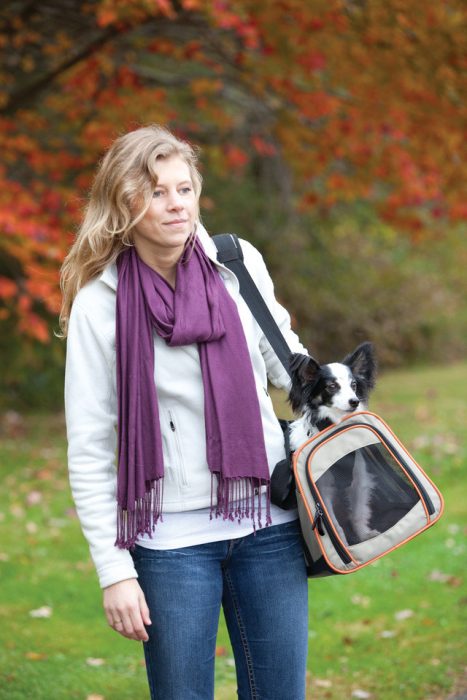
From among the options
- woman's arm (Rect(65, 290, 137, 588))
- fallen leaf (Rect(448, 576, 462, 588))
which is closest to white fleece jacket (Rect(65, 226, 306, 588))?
woman's arm (Rect(65, 290, 137, 588))

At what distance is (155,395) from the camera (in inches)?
89.8

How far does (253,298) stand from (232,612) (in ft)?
2.66

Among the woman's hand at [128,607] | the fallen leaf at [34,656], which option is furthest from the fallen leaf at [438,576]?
the woman's hand at [128,607]

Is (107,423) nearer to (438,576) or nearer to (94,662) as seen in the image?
(94,662)

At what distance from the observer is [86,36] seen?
1034 cm

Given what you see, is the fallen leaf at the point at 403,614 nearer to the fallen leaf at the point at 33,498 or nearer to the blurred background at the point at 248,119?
the blurred background at the point at 248,119

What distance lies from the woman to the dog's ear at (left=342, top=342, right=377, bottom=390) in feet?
1.01

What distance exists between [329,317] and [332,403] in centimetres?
1427

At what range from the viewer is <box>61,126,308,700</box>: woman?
2.28 m

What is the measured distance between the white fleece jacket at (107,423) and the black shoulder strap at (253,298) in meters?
0.23

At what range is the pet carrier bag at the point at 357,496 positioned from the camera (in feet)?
7.74

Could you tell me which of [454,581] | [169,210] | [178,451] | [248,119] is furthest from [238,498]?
[248,119]

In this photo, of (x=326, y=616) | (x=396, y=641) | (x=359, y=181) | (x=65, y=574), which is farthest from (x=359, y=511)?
(x=359, y=181)

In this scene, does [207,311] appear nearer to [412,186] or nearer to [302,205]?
[412,186]
